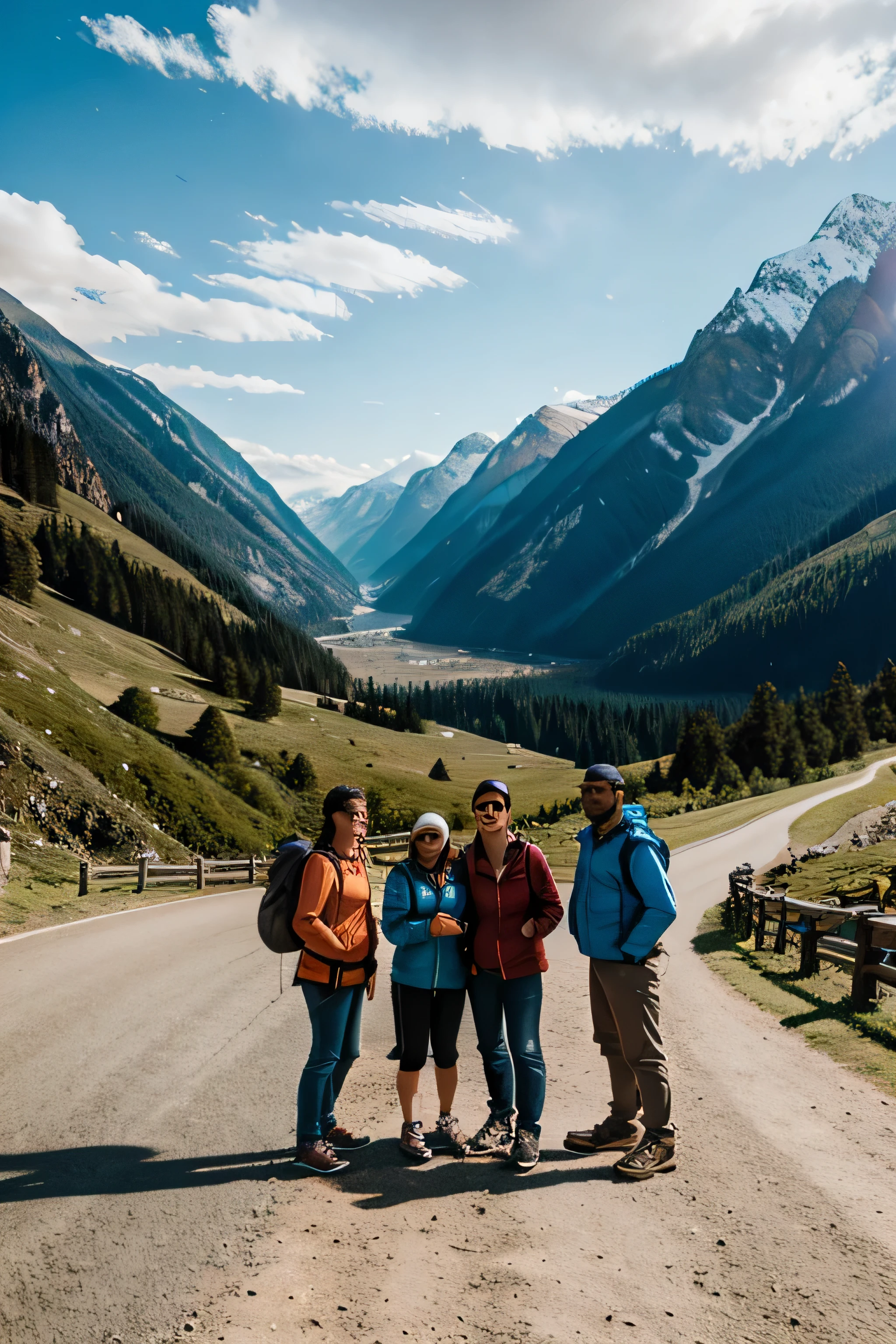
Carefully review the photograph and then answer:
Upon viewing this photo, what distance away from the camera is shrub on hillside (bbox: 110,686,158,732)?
223ft

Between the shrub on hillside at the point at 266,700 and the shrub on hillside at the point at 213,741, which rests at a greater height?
the shrub on hillside at the point at 266,700

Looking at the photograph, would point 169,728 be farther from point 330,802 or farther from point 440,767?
point 330,802

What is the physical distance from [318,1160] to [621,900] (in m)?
3.27

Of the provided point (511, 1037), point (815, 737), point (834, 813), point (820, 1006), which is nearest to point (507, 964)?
point (511, 1037)

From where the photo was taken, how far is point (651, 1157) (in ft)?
19.9

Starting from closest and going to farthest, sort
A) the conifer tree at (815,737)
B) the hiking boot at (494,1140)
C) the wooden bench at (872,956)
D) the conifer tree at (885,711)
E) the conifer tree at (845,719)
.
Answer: the hiking boot at (494,1140) → the wooden bench at (872,956) → the conifer tree at (815,737) → the conifer tree at (845,719) → the conifer tree at (885,711)

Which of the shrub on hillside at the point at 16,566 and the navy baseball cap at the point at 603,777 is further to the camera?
the shrub on hillside at the point at 16,566

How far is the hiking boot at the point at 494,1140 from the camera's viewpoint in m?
6.39

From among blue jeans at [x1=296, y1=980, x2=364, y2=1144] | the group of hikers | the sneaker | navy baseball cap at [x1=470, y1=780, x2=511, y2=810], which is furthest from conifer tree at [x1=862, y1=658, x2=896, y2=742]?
blue jeans at [x1=296, y1=980, x2=364, y2=1144]

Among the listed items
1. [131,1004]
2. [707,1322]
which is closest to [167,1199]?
[707,1322]

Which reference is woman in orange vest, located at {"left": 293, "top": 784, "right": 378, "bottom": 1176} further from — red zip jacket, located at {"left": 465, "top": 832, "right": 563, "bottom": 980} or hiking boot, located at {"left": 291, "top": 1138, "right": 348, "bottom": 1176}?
red zip jacket, located at {"left": 465, "top": 832, "right": 563, "bottom": 980}

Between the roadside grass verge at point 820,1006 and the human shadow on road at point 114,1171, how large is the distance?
638 cm

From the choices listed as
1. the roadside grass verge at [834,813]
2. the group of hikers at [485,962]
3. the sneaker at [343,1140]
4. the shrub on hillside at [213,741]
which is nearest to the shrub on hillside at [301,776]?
the shrub on hillside at [213,741]

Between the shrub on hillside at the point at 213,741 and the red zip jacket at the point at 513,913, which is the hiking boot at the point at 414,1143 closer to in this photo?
the red zip jacket at the point at 513,913
